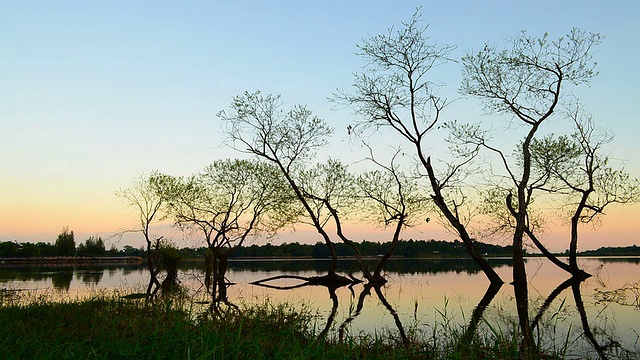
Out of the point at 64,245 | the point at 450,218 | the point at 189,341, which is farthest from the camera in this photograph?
the point at 64,245

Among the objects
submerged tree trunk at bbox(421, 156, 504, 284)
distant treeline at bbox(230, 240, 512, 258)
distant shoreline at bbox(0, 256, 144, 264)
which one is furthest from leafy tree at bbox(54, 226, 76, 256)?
submerged tree trunk at bbox(421, 156, 504, 284)

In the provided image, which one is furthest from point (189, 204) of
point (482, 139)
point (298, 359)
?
point (298, 359)

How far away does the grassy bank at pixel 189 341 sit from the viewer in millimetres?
6316

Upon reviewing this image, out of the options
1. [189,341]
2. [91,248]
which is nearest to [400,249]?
[91,248]

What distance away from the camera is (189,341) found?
6594 mm

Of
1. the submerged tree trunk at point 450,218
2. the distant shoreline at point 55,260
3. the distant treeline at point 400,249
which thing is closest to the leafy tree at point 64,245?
the distant shoreline at point 55,260

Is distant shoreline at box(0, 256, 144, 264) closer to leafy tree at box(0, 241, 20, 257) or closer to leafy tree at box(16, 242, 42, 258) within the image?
leafy tree at box(16, 242, 42, 258)

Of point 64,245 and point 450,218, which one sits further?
point 64,245

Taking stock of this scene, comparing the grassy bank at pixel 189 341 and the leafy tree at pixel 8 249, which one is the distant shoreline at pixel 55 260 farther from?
the grassy bank at pixel 189 341

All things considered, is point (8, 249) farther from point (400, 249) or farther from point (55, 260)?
point (400, 249)

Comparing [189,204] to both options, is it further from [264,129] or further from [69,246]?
[69,246]

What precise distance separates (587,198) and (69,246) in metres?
124

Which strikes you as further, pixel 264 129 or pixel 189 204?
pixel 189 204

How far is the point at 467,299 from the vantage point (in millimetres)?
23469
